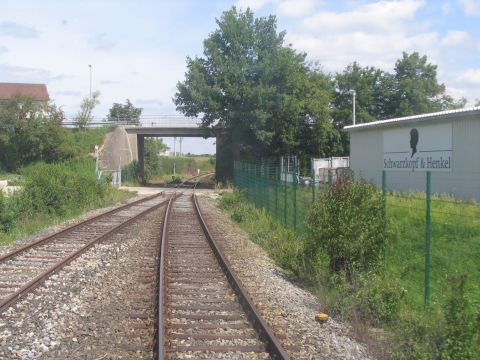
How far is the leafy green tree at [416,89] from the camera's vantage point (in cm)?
6656

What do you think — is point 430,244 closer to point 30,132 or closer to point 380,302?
point 380,302

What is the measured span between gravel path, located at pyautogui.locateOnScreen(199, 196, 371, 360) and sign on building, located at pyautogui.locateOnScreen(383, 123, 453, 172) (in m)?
15.3

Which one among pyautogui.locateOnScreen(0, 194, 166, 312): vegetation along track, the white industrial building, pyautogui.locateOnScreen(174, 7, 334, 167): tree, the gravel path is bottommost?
the gravel path

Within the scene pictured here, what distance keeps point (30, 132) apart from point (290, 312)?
197 ft

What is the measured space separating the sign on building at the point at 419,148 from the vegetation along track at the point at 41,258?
48.9 ft

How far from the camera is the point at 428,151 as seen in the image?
28.6 metres

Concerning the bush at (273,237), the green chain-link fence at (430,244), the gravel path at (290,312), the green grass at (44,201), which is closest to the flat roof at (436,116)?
the bush at (273,237)

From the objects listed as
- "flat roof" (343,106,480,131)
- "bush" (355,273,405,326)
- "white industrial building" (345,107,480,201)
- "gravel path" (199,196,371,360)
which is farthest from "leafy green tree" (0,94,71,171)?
"bush" (355,273,405,326)

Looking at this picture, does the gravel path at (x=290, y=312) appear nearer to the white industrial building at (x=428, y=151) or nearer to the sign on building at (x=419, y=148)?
the white industrial building at (x=428, y=151)

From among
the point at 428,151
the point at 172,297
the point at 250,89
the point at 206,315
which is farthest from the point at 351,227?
the point at 250,89

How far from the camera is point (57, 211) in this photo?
24.2m

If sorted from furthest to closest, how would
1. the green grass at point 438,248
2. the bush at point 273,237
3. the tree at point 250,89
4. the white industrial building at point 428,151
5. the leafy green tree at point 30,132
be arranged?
the leafy green tree at point 30,132 → the tree at point 250,89 → the white industrial building at point 428,151 → the bush at point 273,237 → the green grass at point 438,248

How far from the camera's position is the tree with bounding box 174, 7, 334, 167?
55.1 m

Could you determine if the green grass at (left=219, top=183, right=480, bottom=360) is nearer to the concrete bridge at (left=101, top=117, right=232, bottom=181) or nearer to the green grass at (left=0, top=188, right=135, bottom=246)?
the green grass at (left=0, top=188, right=135, bottom=246)
